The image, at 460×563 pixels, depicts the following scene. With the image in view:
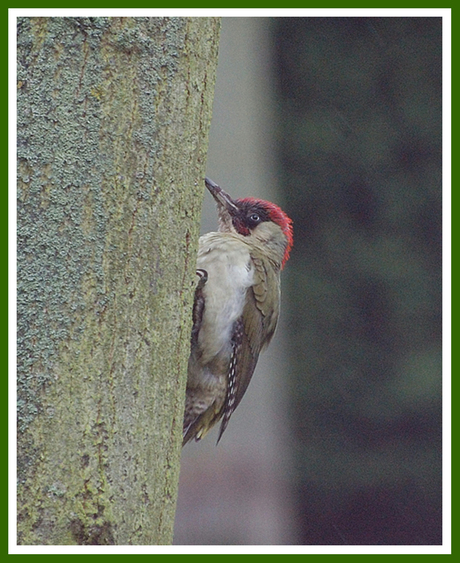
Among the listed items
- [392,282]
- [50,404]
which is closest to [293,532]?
[392,282]

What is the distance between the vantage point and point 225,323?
2.50m

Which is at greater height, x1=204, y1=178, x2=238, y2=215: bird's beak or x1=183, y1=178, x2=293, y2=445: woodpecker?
x1=204, y1=178, x2=238, y2=215: bird's beak

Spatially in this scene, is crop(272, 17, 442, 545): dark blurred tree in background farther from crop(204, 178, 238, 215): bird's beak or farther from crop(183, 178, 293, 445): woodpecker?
→ crop(183, 178, 293, 445): woodpecker

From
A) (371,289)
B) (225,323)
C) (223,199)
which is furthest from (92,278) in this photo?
(371,289)

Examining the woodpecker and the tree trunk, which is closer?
the tree trunk

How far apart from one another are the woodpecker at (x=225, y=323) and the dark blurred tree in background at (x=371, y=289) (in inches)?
99.2

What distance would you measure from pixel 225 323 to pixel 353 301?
112 inches

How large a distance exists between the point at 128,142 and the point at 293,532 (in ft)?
15.4

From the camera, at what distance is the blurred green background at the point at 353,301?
5113 mm

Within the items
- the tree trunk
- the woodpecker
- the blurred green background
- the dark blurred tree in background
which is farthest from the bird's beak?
the dark blurred tree in background

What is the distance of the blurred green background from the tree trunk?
329 centimetres

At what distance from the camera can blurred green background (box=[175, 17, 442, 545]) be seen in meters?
5.11

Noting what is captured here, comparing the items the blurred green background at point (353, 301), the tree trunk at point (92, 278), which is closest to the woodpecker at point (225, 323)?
the tree trunk at point (92, 278)

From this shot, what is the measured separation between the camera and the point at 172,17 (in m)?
1.57
